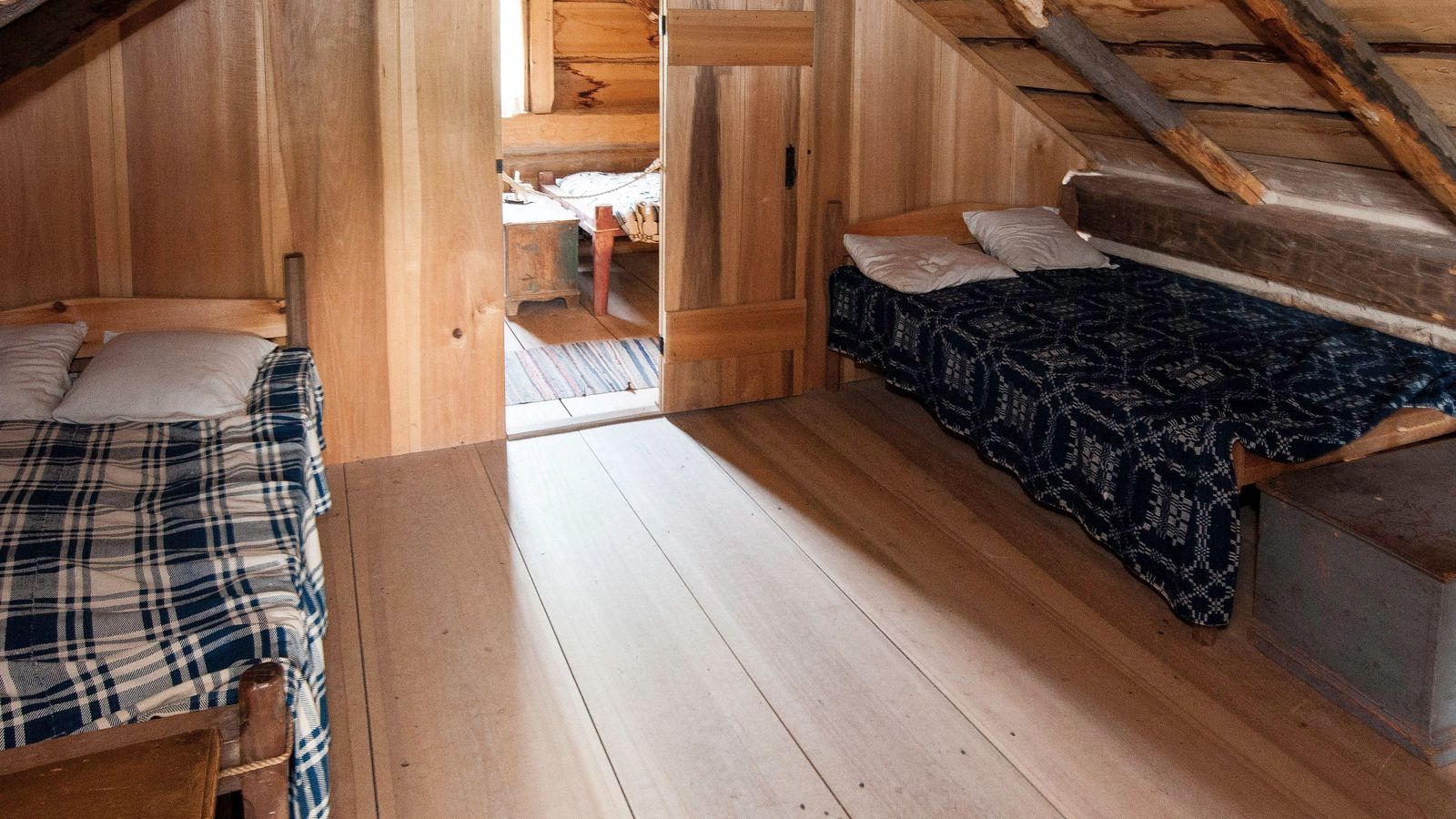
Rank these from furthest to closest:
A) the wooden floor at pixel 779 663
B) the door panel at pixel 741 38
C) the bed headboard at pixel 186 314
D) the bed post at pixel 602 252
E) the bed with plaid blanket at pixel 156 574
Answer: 1. the bed post at pixel 602 252
2. the door panel at pixel 741 38
3. the bed headboard at pixel 186 314
4. the wooden floor at pixel 779 663
5. the bed with plaid blanket at pixel 156 574

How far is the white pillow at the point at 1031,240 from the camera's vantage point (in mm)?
4391

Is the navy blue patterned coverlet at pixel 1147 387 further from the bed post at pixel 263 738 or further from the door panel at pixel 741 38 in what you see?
the bed post at pixel 263 738

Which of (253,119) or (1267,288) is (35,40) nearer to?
(253,119)

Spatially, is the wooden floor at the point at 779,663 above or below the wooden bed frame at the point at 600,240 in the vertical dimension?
below

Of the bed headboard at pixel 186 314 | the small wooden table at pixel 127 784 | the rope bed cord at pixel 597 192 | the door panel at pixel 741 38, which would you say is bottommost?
the small wooden table at pixel 127 784

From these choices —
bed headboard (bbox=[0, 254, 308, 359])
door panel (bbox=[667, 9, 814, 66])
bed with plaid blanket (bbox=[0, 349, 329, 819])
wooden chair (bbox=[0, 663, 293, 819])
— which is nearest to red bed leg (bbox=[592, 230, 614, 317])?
door panel (bbox=[667, 9, 814, 66])

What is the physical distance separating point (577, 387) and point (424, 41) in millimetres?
1522

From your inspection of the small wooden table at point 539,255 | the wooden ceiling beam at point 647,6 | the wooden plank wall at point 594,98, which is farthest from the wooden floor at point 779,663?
the wooden ceiling beam at point 647,6

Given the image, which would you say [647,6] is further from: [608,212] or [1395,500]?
[1395,500]

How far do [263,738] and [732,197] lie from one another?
9.74 ft

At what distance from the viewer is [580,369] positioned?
489 centimetres

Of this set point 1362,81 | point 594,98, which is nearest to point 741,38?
point 1362,81

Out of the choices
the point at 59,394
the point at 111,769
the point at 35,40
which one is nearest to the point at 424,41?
the point at 35,40

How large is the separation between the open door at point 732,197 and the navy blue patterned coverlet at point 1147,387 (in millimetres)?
345
